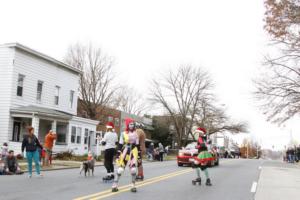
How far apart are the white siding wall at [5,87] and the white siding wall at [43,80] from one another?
13.3 inches

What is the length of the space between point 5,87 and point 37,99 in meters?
3.62

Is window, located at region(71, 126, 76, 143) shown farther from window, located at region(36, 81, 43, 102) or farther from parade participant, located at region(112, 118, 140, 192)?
parade participant, located at region(112, 118, 140, 192)

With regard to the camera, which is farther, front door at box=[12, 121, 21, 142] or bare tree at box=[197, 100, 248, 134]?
bare tree at box=[197, 100, 248, 134]

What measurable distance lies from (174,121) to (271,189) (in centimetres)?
5878

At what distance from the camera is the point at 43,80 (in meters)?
33.7

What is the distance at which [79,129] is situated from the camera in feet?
123

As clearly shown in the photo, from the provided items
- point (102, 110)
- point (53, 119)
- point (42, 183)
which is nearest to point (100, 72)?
point (102, 110)

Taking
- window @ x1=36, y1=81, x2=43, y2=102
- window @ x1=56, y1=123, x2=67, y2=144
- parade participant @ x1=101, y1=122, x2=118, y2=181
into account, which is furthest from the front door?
parade participant @ x1=101, y1=122, x2=118, y2=181

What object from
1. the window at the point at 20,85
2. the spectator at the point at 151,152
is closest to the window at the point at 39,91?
A: the window at the point at 20,85

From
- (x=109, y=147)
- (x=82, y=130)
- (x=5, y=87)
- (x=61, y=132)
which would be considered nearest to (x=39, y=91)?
(x=5, y=87)

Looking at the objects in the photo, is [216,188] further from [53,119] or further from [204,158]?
[53,119]

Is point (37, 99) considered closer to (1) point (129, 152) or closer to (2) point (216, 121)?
(1) point (129, 152)

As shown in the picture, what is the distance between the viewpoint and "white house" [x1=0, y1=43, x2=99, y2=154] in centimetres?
3009

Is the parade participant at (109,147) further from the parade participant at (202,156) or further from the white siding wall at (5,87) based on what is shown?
the white siding wall at (5,87)
